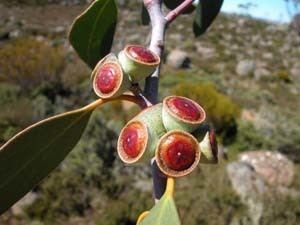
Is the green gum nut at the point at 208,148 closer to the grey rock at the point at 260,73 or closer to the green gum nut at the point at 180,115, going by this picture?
the green gum nut at the point at 180,115

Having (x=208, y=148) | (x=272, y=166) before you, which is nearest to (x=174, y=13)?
(x=208, y=148)

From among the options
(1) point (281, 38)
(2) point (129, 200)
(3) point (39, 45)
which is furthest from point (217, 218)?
(1) point (281, 38)

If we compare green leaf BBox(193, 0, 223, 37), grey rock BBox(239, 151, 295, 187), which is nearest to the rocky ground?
grey rock BBox(239, 151, 295, 187)

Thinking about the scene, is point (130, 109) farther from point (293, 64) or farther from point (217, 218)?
point (293, 64)

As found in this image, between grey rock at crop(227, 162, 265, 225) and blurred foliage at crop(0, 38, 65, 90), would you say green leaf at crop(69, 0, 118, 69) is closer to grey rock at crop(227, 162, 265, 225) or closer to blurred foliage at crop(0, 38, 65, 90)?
grey rock at crop(227, 162, 265, 225)

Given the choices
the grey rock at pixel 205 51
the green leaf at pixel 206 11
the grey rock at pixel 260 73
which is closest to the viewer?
the green leaf at pixel 206 11

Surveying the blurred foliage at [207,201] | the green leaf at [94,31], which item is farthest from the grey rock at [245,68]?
the green leaf at [94,31]
